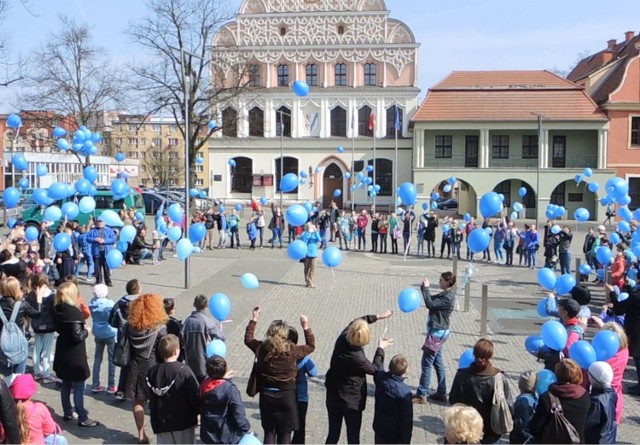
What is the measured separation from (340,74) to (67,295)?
45.5 metres

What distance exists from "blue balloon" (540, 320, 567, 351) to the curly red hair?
13.2 feet

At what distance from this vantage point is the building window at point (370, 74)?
50.4 m

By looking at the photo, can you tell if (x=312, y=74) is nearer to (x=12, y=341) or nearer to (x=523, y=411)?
(x=12, y=341)

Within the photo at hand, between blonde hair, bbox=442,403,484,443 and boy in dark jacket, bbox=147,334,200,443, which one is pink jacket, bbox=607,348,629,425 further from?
boy in dark jacket, bbox=147,334,200,443

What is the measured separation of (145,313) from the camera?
21.9ft

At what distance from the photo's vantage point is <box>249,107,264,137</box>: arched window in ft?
168

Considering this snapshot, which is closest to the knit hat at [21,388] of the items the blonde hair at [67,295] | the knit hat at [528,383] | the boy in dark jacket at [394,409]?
the blonde hair at [67,295]

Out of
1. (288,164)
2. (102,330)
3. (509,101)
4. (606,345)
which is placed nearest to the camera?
(606,345)

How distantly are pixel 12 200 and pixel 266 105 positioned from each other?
36.9 meters

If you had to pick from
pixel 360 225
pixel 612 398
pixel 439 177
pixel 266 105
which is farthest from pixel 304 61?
pixel 612 398

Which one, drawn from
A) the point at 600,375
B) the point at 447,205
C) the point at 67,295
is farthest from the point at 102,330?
the point at 447,205

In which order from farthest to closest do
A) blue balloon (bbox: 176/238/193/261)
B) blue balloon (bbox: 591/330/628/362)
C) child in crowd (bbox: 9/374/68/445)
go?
1. blue balloon (bbox: 176/238/193/261)
2. blue balloon (bbox: 591/330/628/362)
3. child in crowd (bbox: 9/374/68/445)

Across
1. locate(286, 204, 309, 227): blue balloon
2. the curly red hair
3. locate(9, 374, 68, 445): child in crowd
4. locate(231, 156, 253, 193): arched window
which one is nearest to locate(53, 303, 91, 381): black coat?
the curly red hair

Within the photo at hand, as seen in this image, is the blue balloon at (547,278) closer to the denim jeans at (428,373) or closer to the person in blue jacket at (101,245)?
the denim jeans at (428,373)
